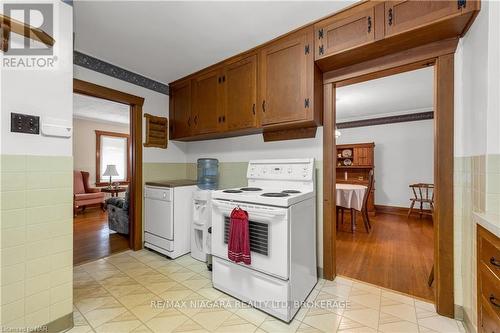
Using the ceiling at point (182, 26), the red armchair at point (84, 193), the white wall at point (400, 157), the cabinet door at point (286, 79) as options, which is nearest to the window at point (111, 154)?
the red armchair at point (84, 193)

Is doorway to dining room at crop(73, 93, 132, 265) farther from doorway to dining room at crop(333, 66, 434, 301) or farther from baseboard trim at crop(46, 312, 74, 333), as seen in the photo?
doorway to dining room at crop(333, 66, 434, 301)

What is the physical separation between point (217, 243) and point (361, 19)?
7.08 feet

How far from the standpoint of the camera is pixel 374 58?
1938 millimetres

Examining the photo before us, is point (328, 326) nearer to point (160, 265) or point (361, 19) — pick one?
point (160, 265)

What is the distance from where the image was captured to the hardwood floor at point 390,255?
2.16m

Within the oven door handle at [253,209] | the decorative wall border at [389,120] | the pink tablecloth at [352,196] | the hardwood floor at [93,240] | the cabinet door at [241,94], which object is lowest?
the hardwood floor at [93,240]

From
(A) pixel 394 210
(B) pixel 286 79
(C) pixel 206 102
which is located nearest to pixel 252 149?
(C) pixel 206 102

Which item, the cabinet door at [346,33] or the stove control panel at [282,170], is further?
the stove control panel at [282,170]

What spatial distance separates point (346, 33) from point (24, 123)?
2.33m

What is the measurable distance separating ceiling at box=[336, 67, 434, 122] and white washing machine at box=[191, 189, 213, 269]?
9.50 ft

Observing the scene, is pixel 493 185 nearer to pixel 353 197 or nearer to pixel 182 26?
pixel 182 26

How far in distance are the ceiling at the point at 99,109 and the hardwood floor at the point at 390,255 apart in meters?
4.68

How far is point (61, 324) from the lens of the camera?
1.50 m

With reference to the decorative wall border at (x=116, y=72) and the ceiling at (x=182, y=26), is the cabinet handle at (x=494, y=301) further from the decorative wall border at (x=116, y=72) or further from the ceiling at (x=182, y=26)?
the decorative wall border at (x=116, y=72)
